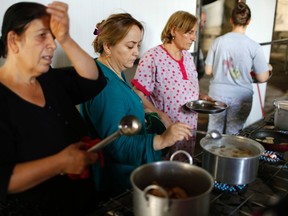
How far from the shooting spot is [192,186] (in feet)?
Answer: 2.94

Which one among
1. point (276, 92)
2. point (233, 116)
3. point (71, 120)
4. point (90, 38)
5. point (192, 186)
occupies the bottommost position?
point (276, 92)

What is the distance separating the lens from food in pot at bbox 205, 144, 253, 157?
1.14 meters

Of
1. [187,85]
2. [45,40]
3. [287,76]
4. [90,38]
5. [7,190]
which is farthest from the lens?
[287,76]

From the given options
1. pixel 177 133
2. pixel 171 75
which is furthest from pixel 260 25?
pixel 177 133

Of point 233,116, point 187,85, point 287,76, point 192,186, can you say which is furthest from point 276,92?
point 192,186

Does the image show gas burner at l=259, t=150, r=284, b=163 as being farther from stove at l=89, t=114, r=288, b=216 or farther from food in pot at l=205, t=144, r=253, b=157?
food in pot at l=205, t=144, r=253, b=157

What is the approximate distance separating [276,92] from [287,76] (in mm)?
1351

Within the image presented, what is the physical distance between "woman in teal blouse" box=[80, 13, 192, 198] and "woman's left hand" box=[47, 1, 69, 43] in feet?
1.12

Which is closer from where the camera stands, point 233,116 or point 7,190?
point 7,190

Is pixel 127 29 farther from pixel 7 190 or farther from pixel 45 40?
pixel 7 190

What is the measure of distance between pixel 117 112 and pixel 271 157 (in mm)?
674

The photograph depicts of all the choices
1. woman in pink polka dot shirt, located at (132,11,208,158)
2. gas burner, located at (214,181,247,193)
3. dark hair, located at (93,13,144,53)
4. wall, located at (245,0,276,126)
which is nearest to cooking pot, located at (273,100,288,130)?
woman in pink polka dot shirt, located at (132,11,208,158)

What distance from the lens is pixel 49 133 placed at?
3.18ft

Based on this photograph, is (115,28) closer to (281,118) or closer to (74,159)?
(74,159)
